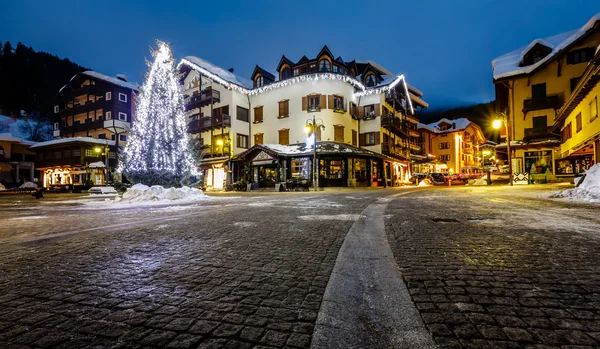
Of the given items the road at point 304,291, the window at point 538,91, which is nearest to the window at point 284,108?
the window at point 538,91

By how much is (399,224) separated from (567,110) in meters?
22.1

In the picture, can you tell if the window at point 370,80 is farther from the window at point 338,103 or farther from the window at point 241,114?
the window at point 241,114

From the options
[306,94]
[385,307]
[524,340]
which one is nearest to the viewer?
[524,340]

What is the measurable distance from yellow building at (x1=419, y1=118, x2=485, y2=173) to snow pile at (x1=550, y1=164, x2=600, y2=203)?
1779 inches

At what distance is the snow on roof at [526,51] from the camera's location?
24203 millimetres

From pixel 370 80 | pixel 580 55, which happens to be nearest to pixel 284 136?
pixel 370 80

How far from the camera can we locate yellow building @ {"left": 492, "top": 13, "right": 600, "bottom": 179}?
981 inches

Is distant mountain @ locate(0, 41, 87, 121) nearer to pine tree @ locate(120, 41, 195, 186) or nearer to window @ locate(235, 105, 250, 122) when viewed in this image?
window @ locate(235, 105, 250, 122)

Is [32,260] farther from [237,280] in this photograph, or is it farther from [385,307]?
[385,307]

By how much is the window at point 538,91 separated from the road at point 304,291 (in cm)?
3035

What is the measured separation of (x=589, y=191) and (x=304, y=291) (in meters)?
12.4

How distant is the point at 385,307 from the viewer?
2.01 meters

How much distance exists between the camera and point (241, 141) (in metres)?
33.7

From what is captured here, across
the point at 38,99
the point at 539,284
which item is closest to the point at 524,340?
the point at 539,284
